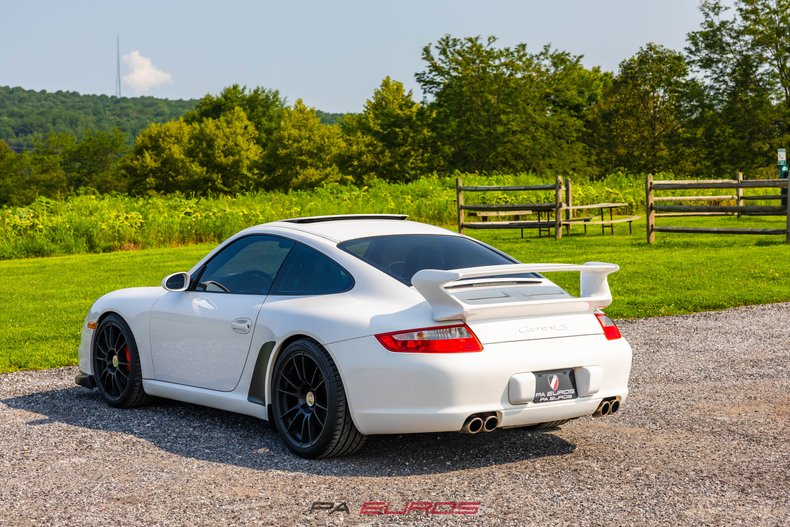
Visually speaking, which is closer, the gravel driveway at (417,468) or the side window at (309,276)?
the gravel driveway at (417,468)

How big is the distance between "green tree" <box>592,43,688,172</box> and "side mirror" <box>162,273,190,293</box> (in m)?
65.9

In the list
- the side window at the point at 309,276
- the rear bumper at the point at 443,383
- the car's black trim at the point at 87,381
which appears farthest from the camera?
the car's black trim at the point at 87,381

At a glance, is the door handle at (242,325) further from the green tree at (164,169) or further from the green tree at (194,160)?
the green tree at (164,169)

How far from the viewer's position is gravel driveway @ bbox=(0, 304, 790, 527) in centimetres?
485

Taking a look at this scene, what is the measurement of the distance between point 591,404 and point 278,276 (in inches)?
82.6

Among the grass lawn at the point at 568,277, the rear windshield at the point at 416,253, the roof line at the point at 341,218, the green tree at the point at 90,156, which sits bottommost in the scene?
the grass lawn at the point at 568,277

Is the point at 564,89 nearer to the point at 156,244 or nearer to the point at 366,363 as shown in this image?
the point at 156,244

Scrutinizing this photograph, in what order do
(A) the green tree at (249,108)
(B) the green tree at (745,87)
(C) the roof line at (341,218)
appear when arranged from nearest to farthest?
(C) the roof line at (341,218)
(B) the green tree at (745,87)
(A) the green tree at (249,108)

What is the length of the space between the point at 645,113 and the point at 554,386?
6995 cm

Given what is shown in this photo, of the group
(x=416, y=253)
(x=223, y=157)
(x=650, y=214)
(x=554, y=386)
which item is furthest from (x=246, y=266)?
(x=223, y=157)

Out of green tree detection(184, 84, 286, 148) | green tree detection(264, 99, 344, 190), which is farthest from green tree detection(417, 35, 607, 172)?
green tree detection(184, 84, 286, 148)

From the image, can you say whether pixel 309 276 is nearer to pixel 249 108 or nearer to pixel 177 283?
pixel 177 283

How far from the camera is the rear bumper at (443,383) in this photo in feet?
18.0

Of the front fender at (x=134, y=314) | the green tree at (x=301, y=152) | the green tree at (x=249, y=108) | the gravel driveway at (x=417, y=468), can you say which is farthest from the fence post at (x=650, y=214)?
the green tree at (x=249, y=108)
